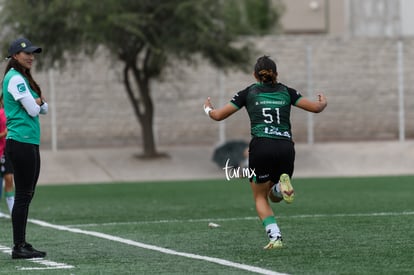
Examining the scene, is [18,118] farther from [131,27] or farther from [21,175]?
[131,27]

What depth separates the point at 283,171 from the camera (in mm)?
11148

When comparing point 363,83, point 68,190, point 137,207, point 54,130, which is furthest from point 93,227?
point 363,83

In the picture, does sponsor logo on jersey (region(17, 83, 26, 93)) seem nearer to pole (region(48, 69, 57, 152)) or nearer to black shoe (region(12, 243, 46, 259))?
black shoe (region(12, 243, 46, 259))

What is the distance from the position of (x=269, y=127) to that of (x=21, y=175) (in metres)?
2.54

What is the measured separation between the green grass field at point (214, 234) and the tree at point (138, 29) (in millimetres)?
8277

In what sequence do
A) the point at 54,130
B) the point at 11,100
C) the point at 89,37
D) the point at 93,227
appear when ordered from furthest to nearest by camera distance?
the point at 54,130 → the point at 89,37 → the point at 93,227 → the point at 11,100

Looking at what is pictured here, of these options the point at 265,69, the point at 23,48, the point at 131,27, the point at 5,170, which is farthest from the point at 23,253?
the point at 131,27

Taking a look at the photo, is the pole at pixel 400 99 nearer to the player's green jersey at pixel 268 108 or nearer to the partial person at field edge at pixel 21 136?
the player's green jersey at pixel 268 108

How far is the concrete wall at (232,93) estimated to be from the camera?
33.9 meters

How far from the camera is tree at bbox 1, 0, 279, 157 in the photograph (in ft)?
98.4

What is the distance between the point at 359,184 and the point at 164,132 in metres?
10.8

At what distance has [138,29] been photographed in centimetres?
3027

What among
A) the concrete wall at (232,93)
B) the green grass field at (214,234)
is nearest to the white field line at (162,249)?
the green grass field at (214,234)

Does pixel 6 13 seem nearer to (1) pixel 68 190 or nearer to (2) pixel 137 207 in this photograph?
(1) pixel 68 190
